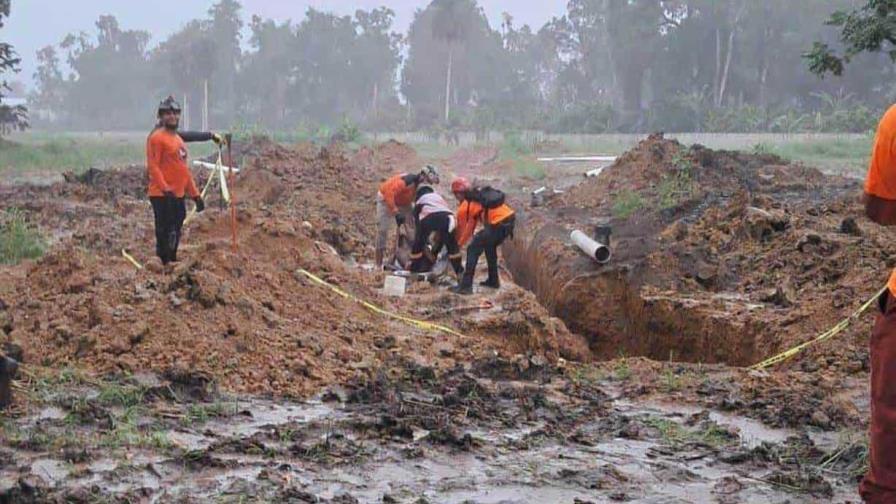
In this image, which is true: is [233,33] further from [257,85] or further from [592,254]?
[592,254]

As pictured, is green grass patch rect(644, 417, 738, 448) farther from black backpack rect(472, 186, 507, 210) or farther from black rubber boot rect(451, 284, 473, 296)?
black backpack rect(472, 186, 507, 210)

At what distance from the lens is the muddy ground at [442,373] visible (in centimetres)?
568

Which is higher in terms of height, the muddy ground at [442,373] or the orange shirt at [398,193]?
the orange shirt at [398,193]

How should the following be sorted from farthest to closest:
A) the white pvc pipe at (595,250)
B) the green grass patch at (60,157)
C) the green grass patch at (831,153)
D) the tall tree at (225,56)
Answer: the tall tree at (225,56), the green grass patch at (60,157), the green grass patch at (831,153), the white pvc pipe at (595,250)

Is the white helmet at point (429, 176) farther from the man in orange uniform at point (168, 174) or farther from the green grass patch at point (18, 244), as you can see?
the green grass patch at point (18, 244)

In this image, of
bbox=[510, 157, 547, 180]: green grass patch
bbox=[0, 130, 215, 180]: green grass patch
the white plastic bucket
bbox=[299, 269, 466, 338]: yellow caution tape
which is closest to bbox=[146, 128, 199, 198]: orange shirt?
bbox=[299, 269, 466, 338]: yellow caution tape

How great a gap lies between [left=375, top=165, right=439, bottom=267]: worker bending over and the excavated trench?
193 centimetres

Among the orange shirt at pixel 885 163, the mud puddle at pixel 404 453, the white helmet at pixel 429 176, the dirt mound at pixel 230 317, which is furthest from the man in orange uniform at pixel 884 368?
the white helmet at pixel 429 176

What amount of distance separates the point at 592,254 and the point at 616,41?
2061 inches

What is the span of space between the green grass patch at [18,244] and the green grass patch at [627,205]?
845cm

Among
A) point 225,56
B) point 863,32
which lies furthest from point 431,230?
point 225,56

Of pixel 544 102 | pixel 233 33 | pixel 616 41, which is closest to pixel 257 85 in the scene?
pixel 233 33

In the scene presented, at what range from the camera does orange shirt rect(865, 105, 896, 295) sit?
357 cm

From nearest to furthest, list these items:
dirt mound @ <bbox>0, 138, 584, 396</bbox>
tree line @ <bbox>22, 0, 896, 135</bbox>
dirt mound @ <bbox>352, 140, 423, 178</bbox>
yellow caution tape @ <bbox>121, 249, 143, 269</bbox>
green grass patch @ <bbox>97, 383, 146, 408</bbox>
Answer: green grass patch @ <bbox>97, 383, 146, 408</bbox>, dirt mound @ <bbox>0, 138, 584, 396</bbox>, yellow caution tape @ <bbox>121, 249, 143, 269</bbox>, dirt mound @ <bbox>352, 140, 423, 178</bbox>, tree line @ <bbox>22, 0, 896, 135</bbox>
